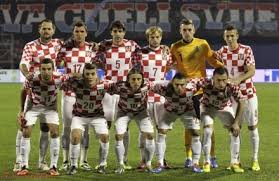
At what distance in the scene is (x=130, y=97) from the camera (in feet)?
23.7

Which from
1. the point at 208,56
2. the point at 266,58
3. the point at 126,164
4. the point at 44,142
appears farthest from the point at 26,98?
the point at 266,58

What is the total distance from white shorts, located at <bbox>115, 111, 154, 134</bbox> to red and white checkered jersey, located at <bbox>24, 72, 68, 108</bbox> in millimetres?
938

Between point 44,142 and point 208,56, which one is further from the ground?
point 208,56

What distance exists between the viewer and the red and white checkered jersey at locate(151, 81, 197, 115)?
Result: 283 inches

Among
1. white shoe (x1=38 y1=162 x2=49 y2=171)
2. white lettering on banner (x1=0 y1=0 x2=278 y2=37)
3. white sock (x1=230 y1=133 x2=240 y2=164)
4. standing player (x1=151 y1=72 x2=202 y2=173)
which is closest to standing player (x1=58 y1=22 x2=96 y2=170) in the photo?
white shoe (x1=38 y1=162 x2=49 y2=171)

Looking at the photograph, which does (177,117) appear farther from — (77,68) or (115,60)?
(77,68)

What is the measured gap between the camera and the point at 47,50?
7.53 m

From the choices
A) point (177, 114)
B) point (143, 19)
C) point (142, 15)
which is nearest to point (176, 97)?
point (177, 114)

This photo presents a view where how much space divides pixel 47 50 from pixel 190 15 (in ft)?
78.5

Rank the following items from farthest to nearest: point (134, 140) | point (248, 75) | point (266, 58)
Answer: point (266, 58) → point (134, 140) → point (248, 75)

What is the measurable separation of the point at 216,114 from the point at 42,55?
2589mm

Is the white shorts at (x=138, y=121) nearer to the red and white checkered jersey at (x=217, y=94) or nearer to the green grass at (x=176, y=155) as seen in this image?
the green grass at (x=176, y=155)

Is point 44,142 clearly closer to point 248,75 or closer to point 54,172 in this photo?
point 54,172

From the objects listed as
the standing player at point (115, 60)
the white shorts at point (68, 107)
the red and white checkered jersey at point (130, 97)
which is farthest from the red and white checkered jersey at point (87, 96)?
the standing player at point (115, 60)
